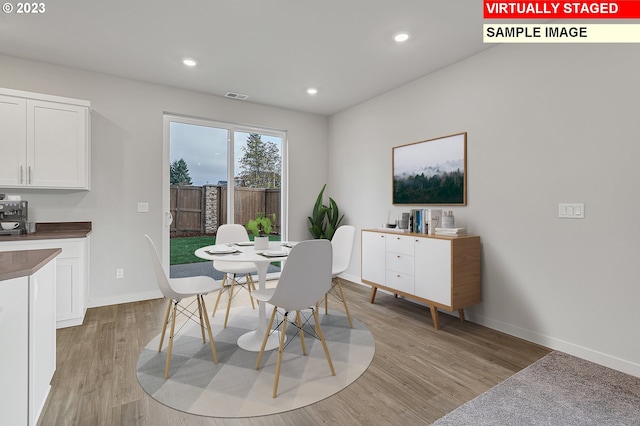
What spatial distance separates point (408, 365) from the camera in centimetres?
231

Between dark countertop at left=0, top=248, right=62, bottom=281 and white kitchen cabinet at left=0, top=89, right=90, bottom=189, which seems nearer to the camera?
dark countertop at left=0, top=248, right=62, bottom=281

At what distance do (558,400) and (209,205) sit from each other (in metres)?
4.20

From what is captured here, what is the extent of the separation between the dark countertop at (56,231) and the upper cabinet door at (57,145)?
481 mm

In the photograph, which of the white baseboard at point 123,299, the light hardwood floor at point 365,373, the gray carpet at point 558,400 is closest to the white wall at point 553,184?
the gray carpet at point 558,400

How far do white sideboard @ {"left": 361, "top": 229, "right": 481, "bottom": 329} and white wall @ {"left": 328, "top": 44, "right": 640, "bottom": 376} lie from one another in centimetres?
23

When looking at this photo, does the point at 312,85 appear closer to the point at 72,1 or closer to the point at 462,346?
the point at 72,1

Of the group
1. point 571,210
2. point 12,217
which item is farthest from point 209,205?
point 571,210

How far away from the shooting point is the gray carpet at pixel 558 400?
5.65 feet

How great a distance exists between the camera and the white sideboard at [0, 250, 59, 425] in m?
1.27

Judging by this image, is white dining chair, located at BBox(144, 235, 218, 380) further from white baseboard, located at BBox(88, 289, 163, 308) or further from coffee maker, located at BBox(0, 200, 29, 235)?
coffee maker, located at BBox(0, 200, 29, 235)

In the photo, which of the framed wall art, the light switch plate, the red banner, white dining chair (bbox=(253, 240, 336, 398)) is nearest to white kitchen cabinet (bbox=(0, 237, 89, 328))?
white dining chair (bbox=(253, 240, 336, 398))

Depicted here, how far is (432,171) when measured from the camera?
11.8ft

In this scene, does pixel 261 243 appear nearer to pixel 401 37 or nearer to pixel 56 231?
pixel 401 37

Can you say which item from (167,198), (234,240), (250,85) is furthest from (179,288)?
(250,85)
